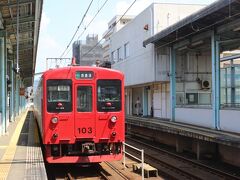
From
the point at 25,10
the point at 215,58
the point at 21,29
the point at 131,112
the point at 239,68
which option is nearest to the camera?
the point at 215,58

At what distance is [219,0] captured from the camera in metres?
14.3

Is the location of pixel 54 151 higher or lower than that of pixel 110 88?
lower

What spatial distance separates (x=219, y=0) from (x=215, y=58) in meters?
2.63

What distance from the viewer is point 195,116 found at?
721 inches

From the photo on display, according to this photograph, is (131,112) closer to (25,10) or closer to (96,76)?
(25,10)

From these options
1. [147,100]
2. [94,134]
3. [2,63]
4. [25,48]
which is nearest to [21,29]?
[2,63]

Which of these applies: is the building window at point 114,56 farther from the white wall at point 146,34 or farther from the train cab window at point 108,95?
the train cab window at point 108,95

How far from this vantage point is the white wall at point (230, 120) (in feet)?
46.9

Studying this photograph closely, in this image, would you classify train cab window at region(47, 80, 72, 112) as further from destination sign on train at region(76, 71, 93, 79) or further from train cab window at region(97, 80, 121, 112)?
train cab window at region(97, 80, 121, 112)

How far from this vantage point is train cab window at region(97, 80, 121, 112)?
12.1 meters

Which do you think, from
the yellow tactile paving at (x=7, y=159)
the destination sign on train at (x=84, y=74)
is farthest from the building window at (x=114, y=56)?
the destination sign on train at (x=84, y=74)

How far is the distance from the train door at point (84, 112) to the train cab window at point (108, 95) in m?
0.21

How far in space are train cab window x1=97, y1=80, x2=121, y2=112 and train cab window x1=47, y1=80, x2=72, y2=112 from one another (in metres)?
0.82

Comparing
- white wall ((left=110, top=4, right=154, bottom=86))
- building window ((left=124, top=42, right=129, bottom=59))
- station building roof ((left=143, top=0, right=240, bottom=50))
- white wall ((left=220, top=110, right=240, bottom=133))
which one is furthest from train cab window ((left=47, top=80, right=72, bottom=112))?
building window ((left=124, top=42, right=129, bottom=59))
